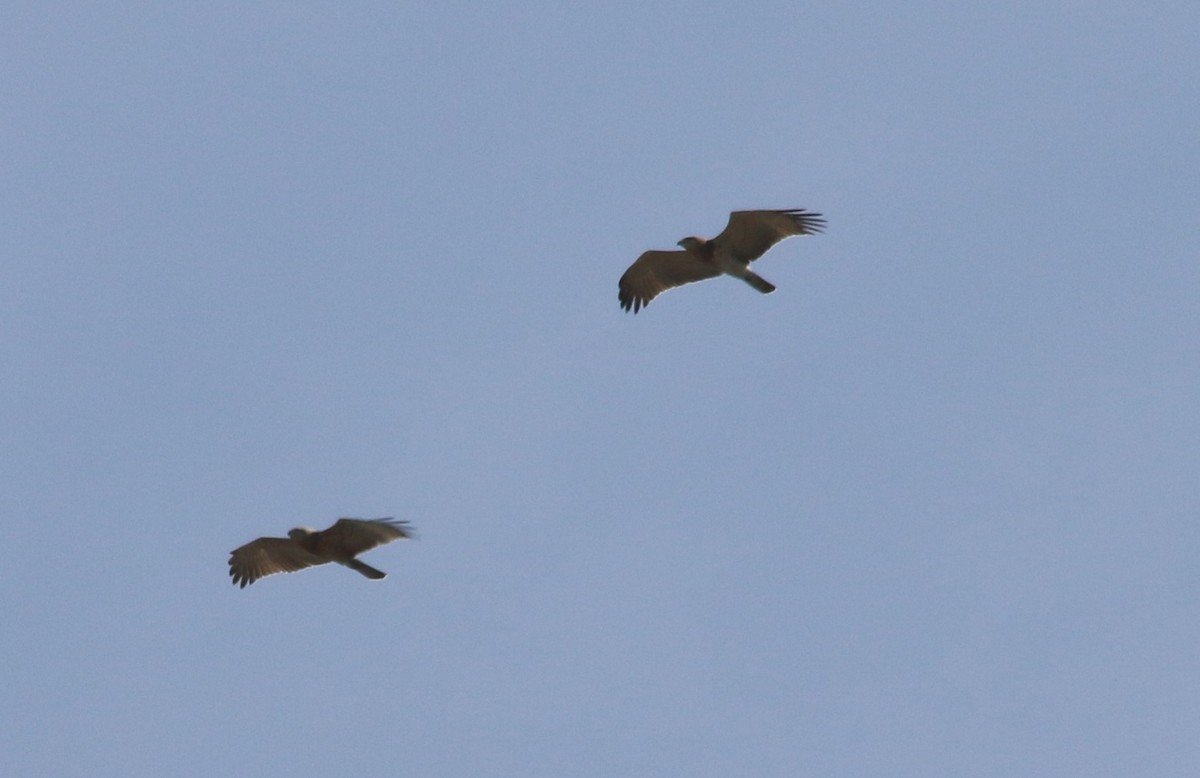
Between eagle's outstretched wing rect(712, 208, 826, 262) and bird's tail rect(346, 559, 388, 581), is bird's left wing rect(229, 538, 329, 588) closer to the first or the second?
bird's tail rect(346, 559, 388, 581)

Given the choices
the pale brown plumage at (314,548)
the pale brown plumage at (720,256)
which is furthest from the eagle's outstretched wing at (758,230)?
the pale brown plumage at (314,548)

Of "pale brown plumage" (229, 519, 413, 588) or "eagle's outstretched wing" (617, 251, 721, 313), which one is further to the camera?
"eagle's outstretched wing" (617, 251, 721, 313)

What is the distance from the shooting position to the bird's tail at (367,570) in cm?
2019

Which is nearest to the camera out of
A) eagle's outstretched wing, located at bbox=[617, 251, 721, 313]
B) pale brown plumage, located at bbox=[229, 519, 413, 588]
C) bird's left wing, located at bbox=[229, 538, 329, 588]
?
pale brown plumage, located at bbox=[229, 519, 413, 588]

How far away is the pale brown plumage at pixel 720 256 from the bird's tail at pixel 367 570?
231 inches

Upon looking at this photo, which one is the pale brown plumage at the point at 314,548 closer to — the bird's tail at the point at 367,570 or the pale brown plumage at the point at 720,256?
the bird's tail at the point at 367,570

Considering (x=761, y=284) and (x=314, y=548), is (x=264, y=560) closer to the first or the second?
(x=314, y=548)

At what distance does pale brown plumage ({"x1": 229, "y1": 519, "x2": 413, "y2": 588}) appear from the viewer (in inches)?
791

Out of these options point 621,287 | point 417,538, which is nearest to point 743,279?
point 621,287

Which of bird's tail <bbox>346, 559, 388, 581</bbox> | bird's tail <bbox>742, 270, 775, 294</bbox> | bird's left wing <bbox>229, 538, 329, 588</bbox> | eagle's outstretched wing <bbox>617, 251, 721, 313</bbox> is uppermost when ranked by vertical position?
eagle's outstretched wing <bbox>617, 251, 721, 313</bbox>

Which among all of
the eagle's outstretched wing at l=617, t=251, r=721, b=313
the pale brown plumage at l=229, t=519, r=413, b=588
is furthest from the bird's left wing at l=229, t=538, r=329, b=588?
the eagle's outstretched wing at l=617, t=251, r=721, b=313

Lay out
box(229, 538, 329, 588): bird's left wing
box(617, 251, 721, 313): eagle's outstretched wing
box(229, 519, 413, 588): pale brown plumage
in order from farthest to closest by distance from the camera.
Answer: box(617, 251, 721, 313): eagle's outstretched wing
box(229, 538, 329, 588): bird's left wing
box(229, 519, 413, 588): pale brown plumage

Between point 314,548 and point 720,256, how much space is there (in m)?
6.50

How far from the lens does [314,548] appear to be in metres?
20.8
